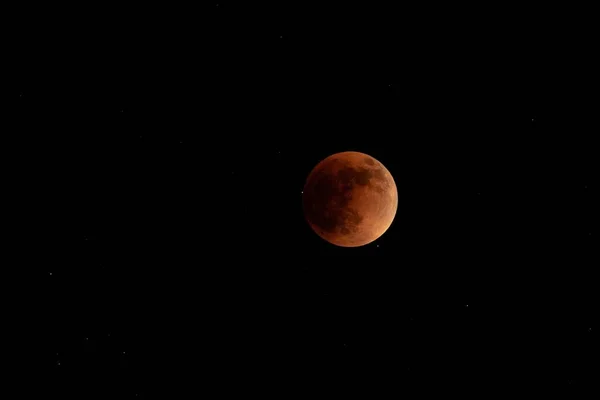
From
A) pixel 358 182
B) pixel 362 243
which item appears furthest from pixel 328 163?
pixel 362 243

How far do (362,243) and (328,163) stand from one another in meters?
0.27

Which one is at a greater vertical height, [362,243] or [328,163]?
[328,163]

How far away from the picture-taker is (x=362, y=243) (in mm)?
1838

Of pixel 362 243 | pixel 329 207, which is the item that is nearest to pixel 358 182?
pixel 329 207

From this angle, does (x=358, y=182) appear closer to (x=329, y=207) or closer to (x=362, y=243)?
(x=329, y=207)

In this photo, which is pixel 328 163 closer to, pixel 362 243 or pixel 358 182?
pixel 358 182

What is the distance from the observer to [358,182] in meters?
1.71

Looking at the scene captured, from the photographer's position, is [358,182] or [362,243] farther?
[362,243]

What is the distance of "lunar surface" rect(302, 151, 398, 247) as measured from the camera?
5.58 feet

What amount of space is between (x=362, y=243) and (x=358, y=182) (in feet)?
0.75

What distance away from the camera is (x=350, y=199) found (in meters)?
1.70

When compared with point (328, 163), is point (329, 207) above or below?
below

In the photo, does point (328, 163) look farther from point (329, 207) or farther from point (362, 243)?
point (362, 243)

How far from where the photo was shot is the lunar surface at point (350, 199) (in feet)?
5.58
